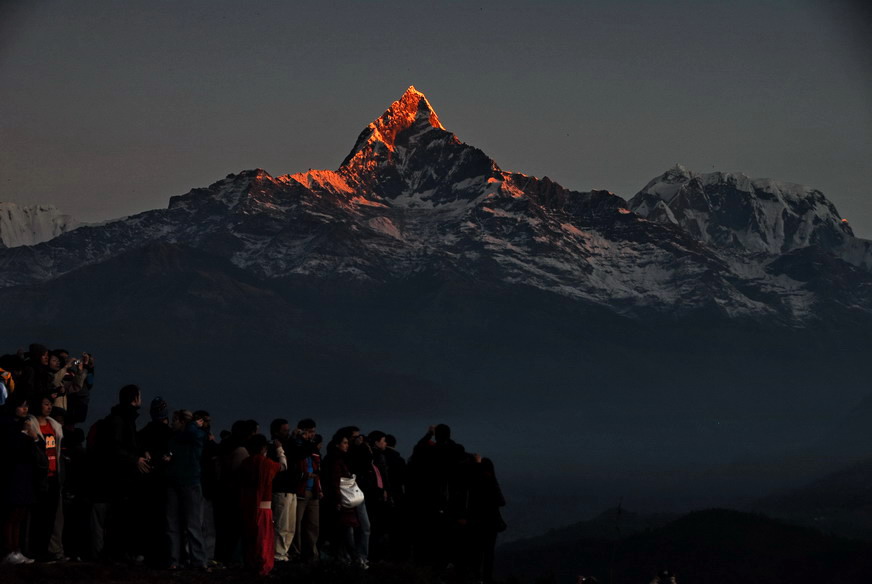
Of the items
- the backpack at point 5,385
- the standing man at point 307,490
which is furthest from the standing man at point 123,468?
the standing man at point 307,490

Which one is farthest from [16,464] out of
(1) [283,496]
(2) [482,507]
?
(2) [482,507]

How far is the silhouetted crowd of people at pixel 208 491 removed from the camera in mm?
25562

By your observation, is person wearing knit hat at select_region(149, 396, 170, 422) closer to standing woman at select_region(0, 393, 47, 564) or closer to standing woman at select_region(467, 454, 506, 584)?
standing woman at select_region(0, 393, 47, 564)

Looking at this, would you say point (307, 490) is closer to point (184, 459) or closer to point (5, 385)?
point (184, 459)

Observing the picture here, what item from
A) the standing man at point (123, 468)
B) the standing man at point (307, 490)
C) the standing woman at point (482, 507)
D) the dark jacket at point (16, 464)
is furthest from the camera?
the standing woman at point (482, 507)

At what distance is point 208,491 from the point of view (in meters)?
26.9

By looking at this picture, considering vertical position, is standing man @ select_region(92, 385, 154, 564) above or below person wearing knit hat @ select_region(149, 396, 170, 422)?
below

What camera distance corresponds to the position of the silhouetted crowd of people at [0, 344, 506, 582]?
25.6 metres

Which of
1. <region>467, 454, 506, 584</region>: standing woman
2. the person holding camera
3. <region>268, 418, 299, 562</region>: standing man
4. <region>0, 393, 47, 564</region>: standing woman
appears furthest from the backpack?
<region>467, 454, 506, 584</region>: standing woman

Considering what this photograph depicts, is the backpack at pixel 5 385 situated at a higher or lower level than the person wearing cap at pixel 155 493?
higher

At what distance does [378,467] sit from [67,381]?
272 inches

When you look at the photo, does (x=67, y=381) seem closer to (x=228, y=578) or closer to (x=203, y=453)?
(x=203, y=453)

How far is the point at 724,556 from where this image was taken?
199 metres

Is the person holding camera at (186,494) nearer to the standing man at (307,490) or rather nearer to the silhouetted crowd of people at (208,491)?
the silhouetted crowd of people at (208,491)
